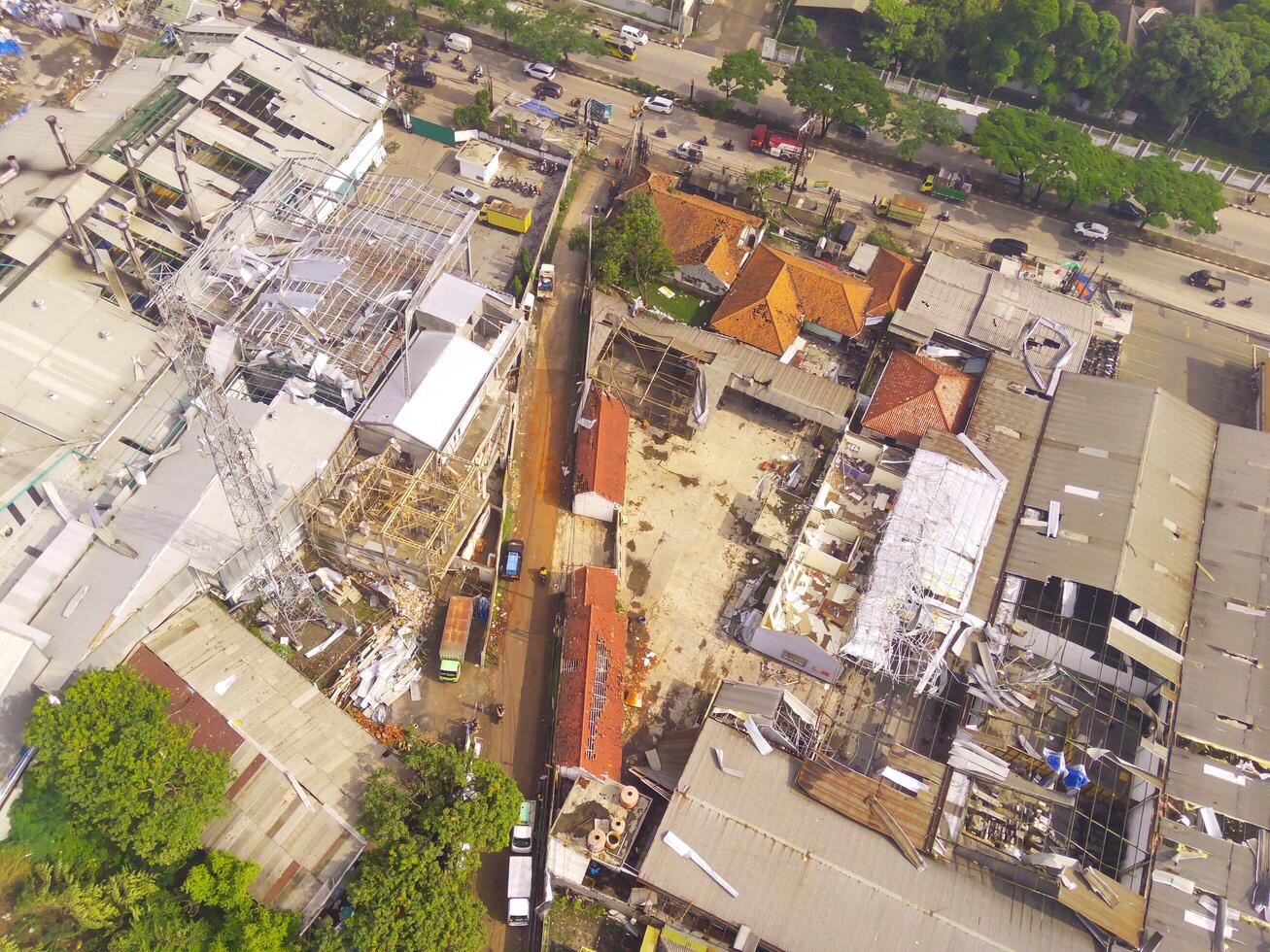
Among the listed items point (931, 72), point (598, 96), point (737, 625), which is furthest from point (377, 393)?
point (931, 72)

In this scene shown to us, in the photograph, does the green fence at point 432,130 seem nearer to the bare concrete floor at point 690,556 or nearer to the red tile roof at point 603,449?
the red tile roof at point 603,449

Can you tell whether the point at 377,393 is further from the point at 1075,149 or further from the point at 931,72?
the point at 931,72

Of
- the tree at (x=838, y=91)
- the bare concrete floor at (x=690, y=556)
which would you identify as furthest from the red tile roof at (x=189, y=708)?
the tree at (x=838, y=91)

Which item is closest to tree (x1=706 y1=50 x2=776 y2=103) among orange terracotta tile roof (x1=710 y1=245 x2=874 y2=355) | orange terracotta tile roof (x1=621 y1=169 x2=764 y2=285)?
orange terracotta tile roof (x1=621 y1=169 x2=764 y2=285)

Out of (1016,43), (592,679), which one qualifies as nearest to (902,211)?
(1016,43)

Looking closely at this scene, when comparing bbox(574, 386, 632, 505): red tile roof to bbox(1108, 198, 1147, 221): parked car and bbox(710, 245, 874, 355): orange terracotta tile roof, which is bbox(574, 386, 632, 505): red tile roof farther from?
bbox(1108, 198, 1147, 221): parked car
